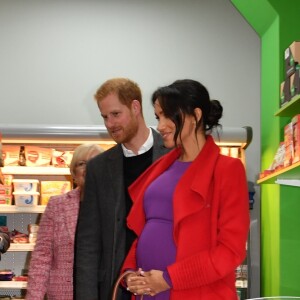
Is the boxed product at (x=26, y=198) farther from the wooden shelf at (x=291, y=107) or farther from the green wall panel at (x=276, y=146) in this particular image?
the wooden shelf at (x=291, y=107)

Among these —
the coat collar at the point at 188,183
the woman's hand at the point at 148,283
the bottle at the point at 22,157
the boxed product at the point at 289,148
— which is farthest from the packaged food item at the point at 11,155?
the woman's hand at the point at 148,283

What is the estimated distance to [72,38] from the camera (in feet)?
21.2

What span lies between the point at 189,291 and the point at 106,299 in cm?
69

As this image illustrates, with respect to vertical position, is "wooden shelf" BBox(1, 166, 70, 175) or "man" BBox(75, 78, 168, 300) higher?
"wooden shelf" BBox(1, 166, 70, 175)

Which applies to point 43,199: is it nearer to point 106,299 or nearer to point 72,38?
point 72,38

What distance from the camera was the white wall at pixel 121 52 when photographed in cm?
635

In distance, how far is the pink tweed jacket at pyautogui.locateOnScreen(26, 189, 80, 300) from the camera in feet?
10.4

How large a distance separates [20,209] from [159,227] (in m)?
3.49

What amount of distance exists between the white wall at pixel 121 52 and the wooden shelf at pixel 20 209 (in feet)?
3.68

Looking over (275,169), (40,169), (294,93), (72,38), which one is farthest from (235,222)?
(72,38)

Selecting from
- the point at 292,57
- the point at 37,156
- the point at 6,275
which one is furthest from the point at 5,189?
the point at 292,57

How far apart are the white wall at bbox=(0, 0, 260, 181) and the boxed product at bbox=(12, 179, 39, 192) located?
98 cm

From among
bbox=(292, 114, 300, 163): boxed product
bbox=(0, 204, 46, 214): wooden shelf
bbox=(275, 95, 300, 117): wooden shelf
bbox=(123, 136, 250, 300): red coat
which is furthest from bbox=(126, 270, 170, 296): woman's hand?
bbox=(0, 204, 46, 214): wooden shelf

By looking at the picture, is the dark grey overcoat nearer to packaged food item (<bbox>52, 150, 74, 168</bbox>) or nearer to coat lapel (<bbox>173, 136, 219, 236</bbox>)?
coat lapel (<bbox>173, 136, 219, 236</bbox>)
